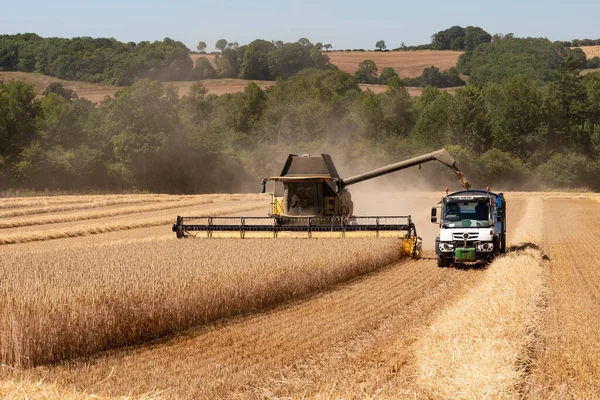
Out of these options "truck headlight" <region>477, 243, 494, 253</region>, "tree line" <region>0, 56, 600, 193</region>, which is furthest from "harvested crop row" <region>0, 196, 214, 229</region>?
"tree line" <region>0, 56, 600, 193</region>

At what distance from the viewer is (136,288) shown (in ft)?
41.7

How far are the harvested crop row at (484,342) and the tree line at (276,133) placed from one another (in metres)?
54.3

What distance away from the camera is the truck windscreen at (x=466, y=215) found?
22.8 m

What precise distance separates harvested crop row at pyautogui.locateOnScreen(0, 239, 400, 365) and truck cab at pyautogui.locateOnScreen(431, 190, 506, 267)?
2.23 meters

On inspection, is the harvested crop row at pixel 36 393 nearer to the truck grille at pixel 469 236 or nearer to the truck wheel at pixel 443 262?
the truck wheel at pixel 443 262

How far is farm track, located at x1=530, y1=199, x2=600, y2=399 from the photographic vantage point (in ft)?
31.0

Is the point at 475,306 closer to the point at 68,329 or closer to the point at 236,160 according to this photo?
the point at 68,329

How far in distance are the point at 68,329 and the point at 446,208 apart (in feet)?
46.0

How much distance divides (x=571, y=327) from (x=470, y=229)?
9.70m

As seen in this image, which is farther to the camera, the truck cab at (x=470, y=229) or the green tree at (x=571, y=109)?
the green tree at (x=571, y=109)

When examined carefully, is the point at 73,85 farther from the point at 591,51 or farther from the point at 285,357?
the point at 285,357

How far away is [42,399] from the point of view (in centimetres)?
718

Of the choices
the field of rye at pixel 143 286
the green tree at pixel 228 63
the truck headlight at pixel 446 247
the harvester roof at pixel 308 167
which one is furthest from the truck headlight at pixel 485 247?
the green tree at pixel 228 63

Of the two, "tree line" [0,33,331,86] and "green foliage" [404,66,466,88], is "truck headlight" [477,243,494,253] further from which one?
"green foliage" [404,66,466,88]
